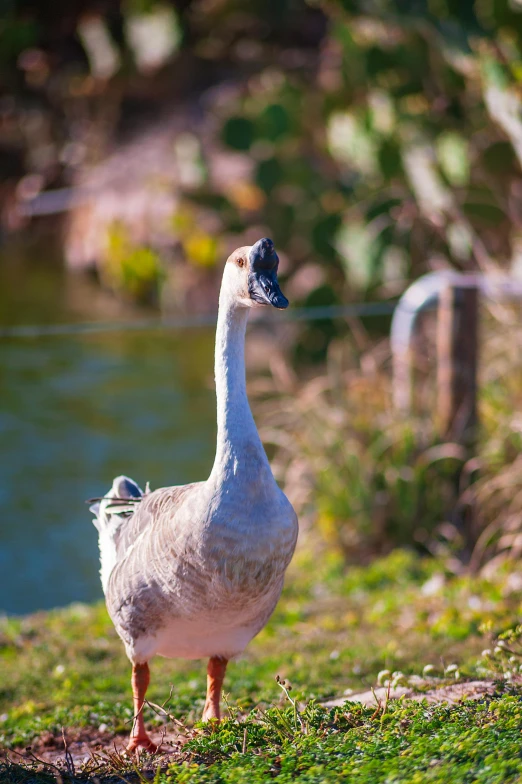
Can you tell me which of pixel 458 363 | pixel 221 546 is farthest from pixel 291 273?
pixel 221 546

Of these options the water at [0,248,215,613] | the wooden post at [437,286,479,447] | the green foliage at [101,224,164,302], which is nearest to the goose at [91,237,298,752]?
the wooden post at [437,286,479,447]

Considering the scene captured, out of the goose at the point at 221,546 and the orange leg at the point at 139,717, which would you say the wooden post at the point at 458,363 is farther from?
the orange leg at the point at 139,717

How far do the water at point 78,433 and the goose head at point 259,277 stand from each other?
490cm

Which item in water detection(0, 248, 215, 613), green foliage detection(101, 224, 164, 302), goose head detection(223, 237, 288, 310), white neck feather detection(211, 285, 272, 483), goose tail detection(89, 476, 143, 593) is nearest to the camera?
goose head detection(223, 237, 288, 310)

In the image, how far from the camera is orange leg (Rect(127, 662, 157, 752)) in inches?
153

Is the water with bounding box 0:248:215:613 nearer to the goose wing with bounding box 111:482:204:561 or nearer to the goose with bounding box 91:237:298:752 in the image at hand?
the goose wing with bounding box 111:482:204:561

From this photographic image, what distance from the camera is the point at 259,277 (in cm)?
350

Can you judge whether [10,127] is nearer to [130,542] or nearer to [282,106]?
[282,106]

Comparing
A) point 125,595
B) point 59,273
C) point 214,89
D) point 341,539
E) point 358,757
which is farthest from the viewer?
point 214,89

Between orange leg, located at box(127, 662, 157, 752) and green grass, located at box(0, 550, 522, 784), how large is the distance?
0.24 meters

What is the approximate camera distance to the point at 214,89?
74.3ft

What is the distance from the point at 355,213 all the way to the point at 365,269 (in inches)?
44.0

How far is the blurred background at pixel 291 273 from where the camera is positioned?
7180 millimetres

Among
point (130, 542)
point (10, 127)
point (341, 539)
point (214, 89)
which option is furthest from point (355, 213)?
point (10, 127)
